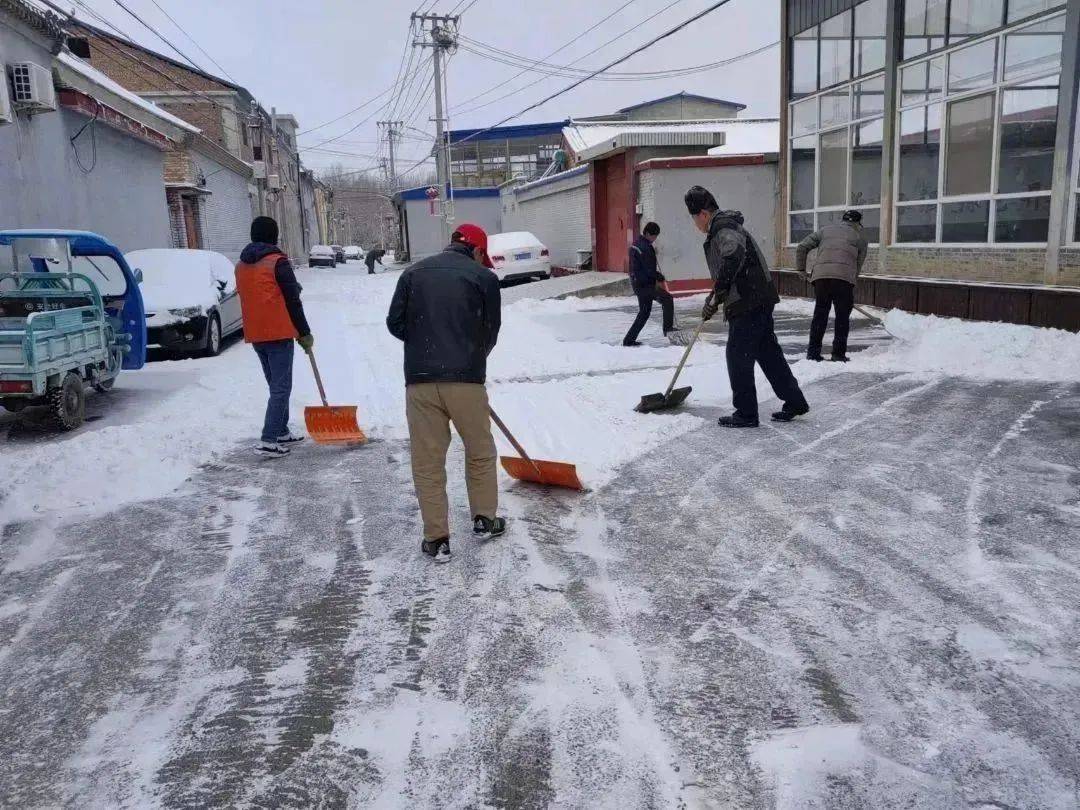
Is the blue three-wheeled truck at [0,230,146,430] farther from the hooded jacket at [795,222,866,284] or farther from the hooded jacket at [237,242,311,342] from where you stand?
the hooded jacket at [795,222,866,284]

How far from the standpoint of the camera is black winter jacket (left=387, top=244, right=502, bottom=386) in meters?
4.19

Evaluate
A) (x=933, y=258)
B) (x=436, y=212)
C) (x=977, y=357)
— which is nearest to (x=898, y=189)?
(x=933, y=258)

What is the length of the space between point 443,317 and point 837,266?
5.94 m

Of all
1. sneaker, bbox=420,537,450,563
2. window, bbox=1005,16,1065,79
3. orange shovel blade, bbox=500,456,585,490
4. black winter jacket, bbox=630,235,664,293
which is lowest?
sneaker, bbox=420,537,450,563

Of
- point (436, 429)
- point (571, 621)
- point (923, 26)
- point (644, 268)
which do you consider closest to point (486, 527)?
point (436, 429)

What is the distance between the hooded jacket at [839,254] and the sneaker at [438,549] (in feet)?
19.1

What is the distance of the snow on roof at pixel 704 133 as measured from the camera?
2028cm

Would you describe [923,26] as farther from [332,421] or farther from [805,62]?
[332,421]

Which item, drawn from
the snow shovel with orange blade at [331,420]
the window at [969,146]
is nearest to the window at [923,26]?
the window at [969,146]

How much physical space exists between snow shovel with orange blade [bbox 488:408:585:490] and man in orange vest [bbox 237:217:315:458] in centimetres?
202

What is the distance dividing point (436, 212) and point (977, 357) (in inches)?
1028

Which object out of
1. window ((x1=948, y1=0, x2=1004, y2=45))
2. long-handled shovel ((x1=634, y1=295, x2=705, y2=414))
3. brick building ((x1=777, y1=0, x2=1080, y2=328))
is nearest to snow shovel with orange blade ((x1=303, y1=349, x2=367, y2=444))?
long-handled shovel ((x1=634, y1=295, x2=705, y2=414))

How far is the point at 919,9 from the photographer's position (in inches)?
494

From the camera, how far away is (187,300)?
40.0ft
